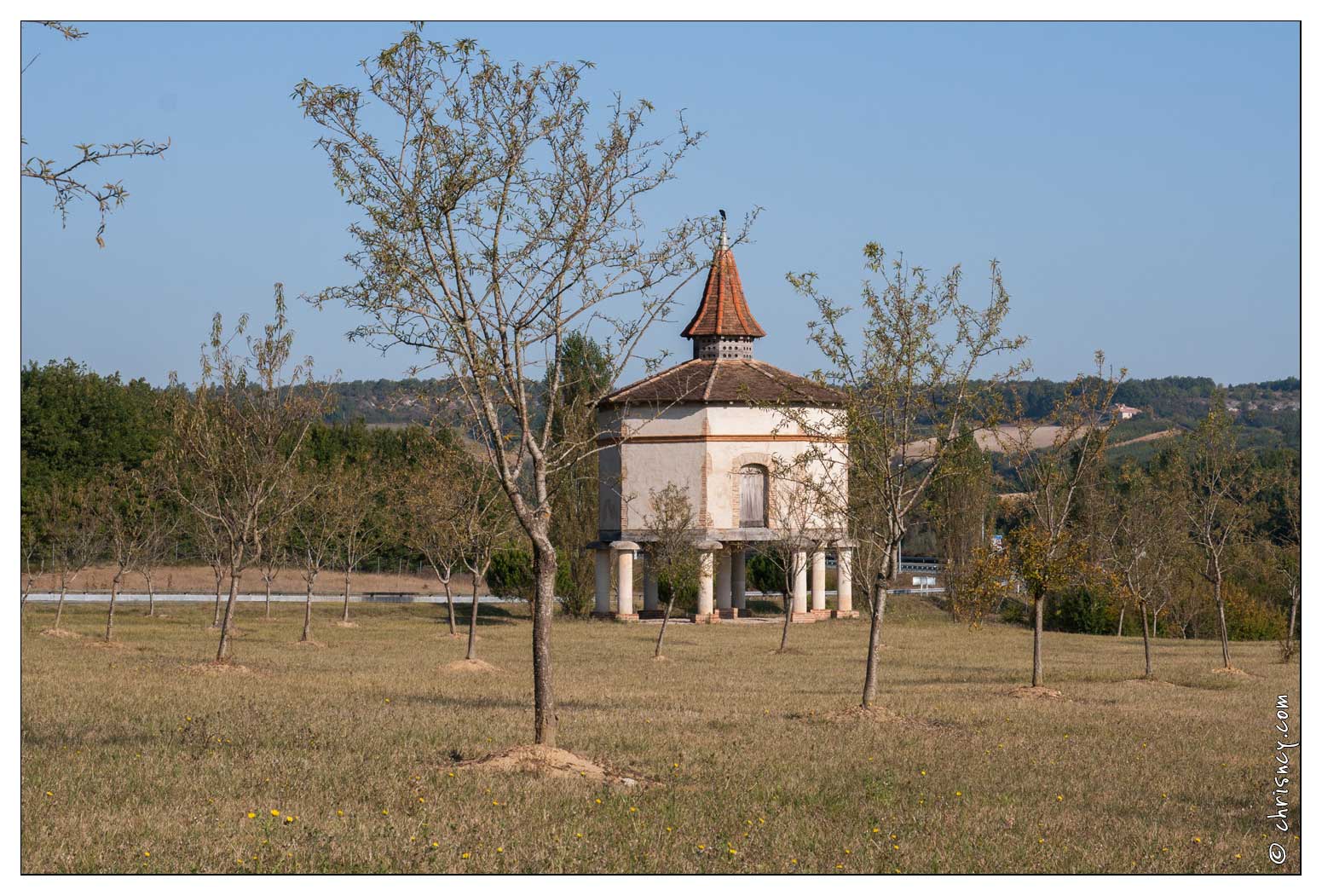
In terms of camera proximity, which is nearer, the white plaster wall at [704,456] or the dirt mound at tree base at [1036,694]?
the dirt mound at tree base at [1036,694]

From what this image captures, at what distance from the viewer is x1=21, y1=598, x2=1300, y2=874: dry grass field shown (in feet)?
29.8

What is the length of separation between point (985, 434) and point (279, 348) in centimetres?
1317

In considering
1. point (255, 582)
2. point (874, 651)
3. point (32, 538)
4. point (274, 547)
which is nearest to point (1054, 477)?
point (874, 651)

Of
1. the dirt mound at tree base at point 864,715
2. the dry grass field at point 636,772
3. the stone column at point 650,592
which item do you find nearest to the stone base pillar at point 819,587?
the stone column at point 650,592

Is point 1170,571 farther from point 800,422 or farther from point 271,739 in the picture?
point 271,739

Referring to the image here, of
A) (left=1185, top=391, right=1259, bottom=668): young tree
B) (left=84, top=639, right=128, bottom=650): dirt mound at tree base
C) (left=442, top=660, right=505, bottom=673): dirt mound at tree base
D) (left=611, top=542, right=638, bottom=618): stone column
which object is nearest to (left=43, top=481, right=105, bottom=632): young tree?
(left=84, top=639, right=128, bottom=650): dirt mound at tree base

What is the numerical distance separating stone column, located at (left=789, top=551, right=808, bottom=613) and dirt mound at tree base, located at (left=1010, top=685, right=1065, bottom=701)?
55.0 feet

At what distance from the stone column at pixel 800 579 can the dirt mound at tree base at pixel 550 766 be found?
27179 millimetres

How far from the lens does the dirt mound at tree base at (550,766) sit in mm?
11789

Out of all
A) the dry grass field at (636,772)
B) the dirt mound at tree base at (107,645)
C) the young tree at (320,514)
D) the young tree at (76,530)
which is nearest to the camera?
the dry grass field at (636,772)

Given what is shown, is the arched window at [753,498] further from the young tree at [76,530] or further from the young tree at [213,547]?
the young tree at [76,530]

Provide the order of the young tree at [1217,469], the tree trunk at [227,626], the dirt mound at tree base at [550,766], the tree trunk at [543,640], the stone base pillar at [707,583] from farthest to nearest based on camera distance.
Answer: the stone base pillar at [707,583], the young tree at [1217,469], the tree trunk at [227,626], the tree trunk at [543,640], the dirt mound at tree base at [550,766]

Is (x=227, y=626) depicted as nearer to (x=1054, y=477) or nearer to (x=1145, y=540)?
(x=1054, y=477)

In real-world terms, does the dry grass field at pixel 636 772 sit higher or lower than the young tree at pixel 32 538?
lower
